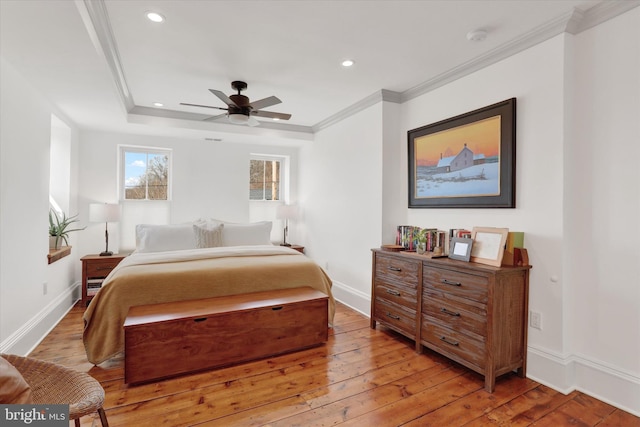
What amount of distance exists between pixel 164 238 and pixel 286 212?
1.88m

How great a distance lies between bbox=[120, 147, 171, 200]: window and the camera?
4715mm

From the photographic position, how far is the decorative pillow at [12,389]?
94 centimetres

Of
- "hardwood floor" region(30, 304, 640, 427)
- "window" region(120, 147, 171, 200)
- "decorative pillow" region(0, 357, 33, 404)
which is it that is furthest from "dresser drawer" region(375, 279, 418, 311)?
"window" region(120, 147, 171, 200)

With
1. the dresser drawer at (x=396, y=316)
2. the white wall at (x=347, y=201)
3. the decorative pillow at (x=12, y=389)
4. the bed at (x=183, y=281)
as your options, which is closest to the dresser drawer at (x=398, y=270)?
the dresser drawer at (x=396, y=316)

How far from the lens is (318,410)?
1.94 meters

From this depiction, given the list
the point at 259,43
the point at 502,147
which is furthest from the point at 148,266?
the point at 502,147

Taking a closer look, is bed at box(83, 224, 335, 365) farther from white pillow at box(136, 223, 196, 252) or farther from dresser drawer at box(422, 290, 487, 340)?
dresser drawer at box(422, 290, 487, 340)

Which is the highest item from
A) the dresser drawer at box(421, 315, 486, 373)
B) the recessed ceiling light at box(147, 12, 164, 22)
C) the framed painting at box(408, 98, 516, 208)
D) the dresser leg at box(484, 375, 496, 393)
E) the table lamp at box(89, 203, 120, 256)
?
the recessed ceiling light at box(147, 12, 164, 22)

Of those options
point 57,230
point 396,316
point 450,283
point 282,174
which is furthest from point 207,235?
point 450,283

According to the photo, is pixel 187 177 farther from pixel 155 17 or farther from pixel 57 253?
pixel 155 17

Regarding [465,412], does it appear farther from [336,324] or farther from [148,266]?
[148,266]

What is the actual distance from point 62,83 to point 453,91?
3.44m

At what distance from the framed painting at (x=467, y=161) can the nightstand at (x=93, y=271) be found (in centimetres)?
369

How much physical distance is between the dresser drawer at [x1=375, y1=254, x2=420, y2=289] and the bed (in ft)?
1.87
